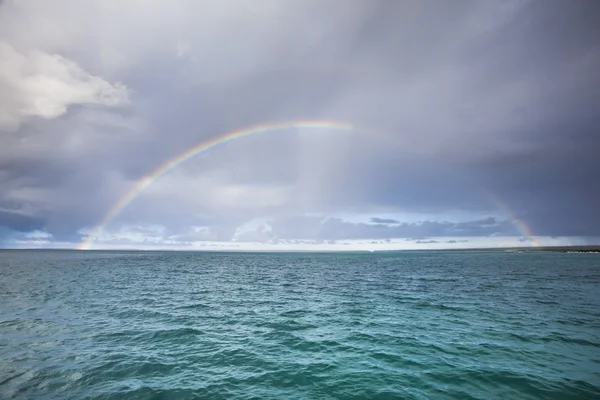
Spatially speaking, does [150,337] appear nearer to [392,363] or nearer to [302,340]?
[302,340]

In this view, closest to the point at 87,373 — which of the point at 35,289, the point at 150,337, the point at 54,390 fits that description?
the point at 54,390

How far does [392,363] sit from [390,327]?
8146 mm

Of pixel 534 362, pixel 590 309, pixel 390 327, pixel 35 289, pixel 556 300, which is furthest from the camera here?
pixel 35 289

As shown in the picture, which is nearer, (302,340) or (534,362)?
(534,362)

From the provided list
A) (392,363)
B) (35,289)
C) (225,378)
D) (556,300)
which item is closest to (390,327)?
(392,363)

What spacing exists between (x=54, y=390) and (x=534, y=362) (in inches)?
1001

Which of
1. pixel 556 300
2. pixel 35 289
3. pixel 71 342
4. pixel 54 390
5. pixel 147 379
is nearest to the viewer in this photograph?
pixel 54 390

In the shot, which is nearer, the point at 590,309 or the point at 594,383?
the point at 594,383

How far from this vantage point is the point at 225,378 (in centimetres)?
1530

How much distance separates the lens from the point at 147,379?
597 inches

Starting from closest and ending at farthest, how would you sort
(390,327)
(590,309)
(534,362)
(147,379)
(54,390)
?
(54,390) < (147,379) < (534,362) < (390,327) < (590,309)

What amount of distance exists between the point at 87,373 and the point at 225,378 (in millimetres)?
7630

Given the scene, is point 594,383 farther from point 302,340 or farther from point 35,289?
point 35,289

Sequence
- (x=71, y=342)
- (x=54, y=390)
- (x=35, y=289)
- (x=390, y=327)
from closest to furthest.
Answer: (x=54, y=390), (x=71, y=342), (x=390, y=327), (x=35, y=289)
